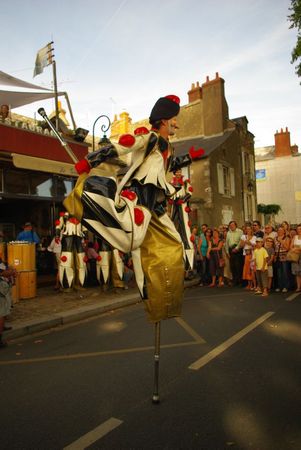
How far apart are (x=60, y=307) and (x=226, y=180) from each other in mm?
18804

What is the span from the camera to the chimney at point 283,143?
35.0 metres

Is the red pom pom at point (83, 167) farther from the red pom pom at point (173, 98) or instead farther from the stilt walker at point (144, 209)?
the red pom pom at point (173, 98)

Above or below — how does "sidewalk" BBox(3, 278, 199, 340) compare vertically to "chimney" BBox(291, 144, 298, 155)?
below

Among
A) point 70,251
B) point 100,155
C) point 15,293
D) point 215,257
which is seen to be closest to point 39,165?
point 70,251

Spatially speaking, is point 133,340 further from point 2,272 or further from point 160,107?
point 160,107

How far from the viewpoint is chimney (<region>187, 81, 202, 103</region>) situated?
25.2m

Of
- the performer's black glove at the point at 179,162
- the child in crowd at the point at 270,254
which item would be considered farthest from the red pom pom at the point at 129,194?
the child in crowd at the point at 270,254

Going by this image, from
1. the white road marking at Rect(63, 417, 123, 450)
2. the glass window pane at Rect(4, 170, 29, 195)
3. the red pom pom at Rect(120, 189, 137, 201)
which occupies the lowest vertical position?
the white road marking at Rect(63, 417, 123, 450)

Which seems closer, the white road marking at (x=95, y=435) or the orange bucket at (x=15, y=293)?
the white road marking at (x=95, y=435)

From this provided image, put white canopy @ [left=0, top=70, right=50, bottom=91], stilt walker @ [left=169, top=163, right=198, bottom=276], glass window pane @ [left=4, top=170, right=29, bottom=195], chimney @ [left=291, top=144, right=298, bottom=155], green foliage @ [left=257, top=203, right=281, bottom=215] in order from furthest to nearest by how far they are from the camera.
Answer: chimney @ [left=291, top=144, right=298, bottom=155] → green foliage @ [left=257, top=203, right=281, bottom=215] → white canopy @ [left=0, top=70, right=50, bottom=91] → glass window pane @ [left=4, top=170, right=29, bottom=195] → stilt walker @ [left=169, top=163, right=198, bottom=276]

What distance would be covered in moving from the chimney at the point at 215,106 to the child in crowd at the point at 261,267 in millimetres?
17009

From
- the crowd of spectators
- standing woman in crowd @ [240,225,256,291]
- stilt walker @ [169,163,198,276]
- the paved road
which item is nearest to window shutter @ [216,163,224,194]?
the crowd of spectators

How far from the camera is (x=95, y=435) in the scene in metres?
2.61

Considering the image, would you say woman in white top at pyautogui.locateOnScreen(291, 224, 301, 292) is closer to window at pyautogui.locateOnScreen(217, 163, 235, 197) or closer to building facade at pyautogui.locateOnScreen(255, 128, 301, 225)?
window at pyautogui.locateOnScreen(217, 163, 235, 197)
